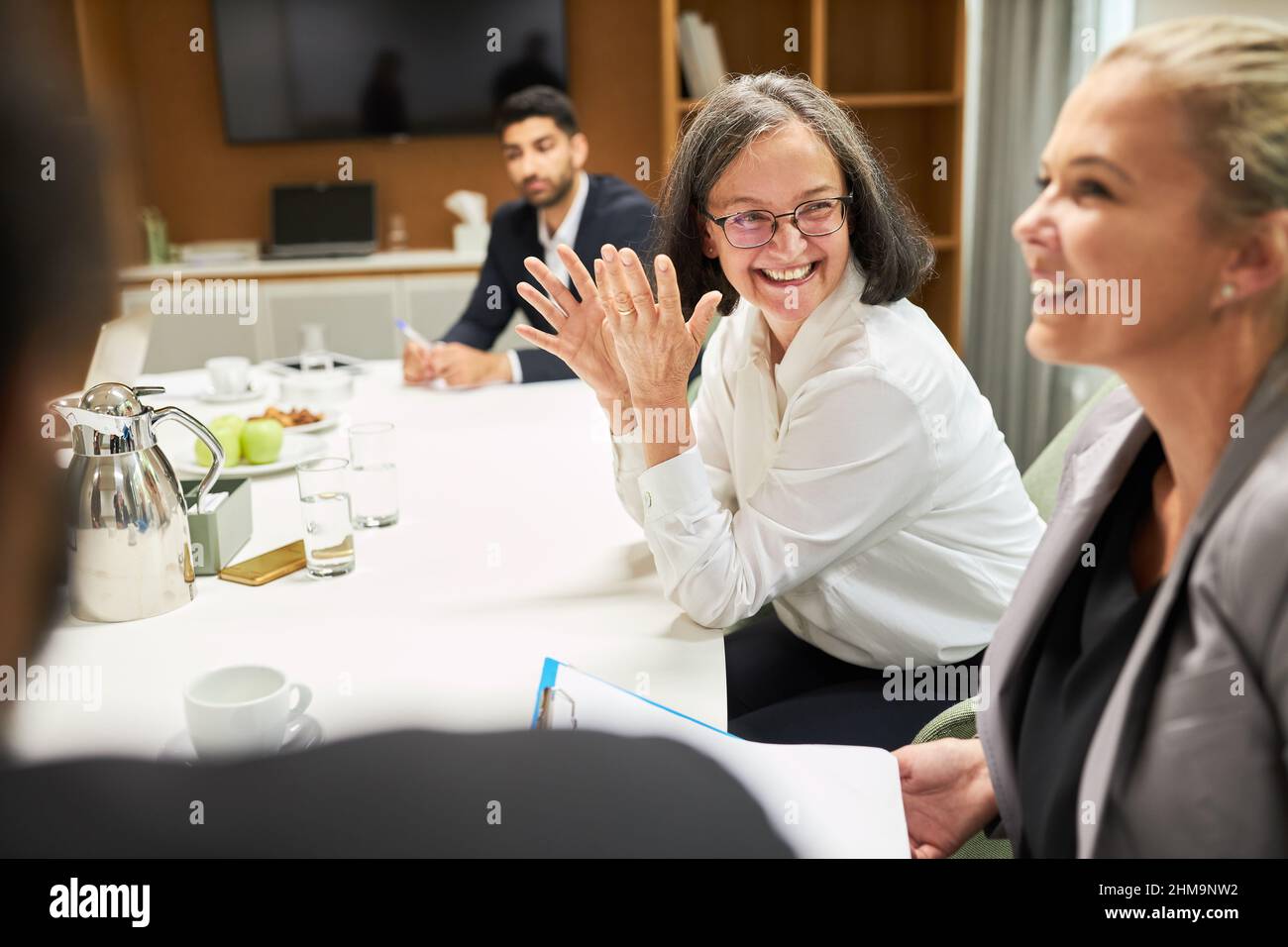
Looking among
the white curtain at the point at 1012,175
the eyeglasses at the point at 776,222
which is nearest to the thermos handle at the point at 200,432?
the eyeglasses at the point at 776,222

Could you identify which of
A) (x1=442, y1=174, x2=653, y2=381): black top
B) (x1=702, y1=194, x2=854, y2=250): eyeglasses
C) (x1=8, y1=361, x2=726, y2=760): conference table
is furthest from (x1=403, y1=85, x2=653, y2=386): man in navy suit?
(x1=702, y1=194, x2=854, y2=250): eyeglasses

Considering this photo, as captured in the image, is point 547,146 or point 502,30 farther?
point 502,30

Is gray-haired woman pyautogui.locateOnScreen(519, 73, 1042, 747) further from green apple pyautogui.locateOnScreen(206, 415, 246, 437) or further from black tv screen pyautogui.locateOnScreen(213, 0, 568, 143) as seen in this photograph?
black tv screen pyautogui.locateOnScreen(213, 0, 568, 143)

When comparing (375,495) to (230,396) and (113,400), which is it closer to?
(113,400)

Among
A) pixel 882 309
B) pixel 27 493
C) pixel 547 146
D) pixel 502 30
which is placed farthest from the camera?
pixel 502 30

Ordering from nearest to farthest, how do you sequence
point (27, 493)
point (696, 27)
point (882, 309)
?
1. point (27, 493)
2. point (882, 309)
3. point (696, 27)

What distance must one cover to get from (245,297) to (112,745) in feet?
9.30

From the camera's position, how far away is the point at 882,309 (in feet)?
3.97

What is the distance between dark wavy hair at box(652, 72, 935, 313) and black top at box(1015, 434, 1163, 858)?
1.73 ft

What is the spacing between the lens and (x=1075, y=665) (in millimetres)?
718

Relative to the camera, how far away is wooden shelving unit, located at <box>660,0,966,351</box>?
299 centimetres
